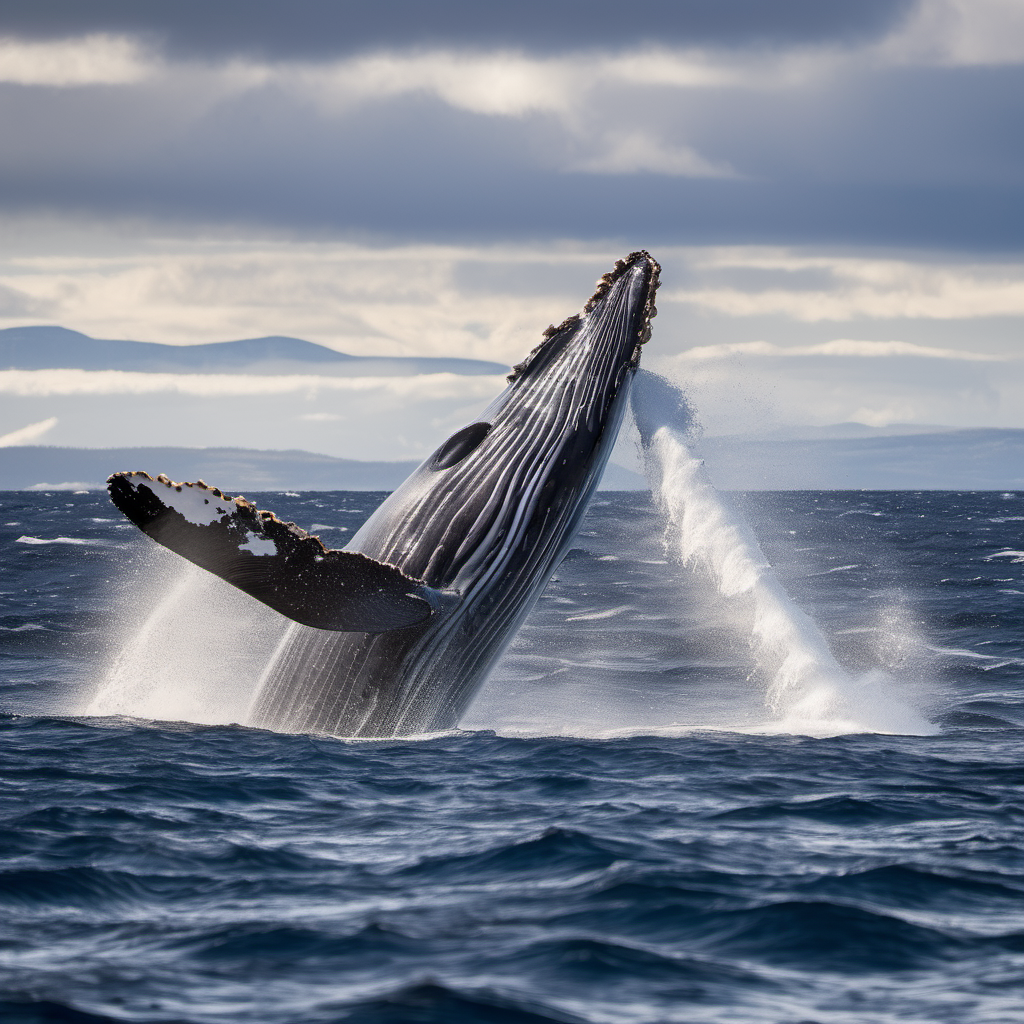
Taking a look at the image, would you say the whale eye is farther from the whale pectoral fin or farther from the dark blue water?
the dark blue water

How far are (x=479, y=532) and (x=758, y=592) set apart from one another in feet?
14.8

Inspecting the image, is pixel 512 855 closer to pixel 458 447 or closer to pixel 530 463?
pixel 530 463

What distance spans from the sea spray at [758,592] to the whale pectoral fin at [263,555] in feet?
13.1

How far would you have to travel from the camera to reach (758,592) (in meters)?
15.2

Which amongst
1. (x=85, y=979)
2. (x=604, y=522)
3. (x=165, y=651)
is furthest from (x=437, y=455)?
(x=604, y=522)

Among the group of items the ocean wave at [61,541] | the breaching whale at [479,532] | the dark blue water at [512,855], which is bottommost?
the ocean wave at [61,541]

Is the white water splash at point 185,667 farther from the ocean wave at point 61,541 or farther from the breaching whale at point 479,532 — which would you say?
the ocean wave at point 61,541

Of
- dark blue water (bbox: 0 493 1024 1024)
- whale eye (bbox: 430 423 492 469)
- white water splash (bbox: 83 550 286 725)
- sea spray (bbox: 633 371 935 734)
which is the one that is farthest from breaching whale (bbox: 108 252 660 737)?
white water splash (bbox: 83 550 286 725)

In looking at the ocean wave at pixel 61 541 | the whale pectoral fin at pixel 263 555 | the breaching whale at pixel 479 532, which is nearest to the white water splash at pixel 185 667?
the breaching whale at pixel 479 532

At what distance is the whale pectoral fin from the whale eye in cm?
196

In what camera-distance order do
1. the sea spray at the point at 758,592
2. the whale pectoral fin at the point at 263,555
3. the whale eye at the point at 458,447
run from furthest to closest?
1. the sea spray at the point at 758,592
2. the whale eye at the point at 458,447
3. the whale pectoral fin at the point at 263,555

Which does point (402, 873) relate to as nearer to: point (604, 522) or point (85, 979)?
point (85, 979)

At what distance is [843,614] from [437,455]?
17122 mm

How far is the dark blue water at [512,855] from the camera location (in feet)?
21.1
